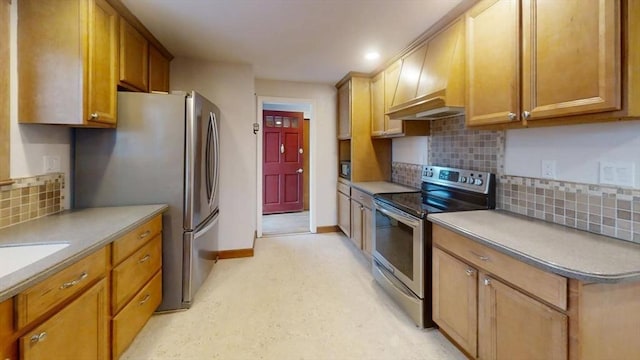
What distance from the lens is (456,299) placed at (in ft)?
5.61

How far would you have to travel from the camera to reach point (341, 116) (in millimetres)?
4207

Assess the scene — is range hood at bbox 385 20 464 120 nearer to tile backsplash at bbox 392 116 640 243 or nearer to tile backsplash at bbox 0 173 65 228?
tile backsplash at bbox 392 116 640 243

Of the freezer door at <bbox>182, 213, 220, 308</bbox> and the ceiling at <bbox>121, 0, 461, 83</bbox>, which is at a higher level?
the ceiling at <bbox>121, 0, 461, 83</bbox>

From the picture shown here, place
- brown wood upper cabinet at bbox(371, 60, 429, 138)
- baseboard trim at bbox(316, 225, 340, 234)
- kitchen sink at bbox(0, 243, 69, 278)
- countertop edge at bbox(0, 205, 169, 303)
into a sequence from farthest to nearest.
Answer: baseboard trim at bbox(316, 225, 340, 234)
brown wood upper cabinet at bbox(371, 60, 429, 138)
kitchen sink at bbox(0, 243, 69, 278)
countertop edge at bbox(0, 205, 169, 303)

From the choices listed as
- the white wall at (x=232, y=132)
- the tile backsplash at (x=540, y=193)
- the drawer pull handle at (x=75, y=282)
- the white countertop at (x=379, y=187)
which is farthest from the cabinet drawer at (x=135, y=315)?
the tile backsplash at (x=540, y=193)

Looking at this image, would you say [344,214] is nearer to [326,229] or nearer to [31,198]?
[326,229]

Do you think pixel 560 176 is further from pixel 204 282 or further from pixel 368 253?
pixel 204 282

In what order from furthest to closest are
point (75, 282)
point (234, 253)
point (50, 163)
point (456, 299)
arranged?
point (234, 253) < point (50, 163) < point (456, 299) < point (75, 282)

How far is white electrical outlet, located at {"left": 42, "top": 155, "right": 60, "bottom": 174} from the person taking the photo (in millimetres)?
1857

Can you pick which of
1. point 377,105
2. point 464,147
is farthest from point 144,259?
point 377,105

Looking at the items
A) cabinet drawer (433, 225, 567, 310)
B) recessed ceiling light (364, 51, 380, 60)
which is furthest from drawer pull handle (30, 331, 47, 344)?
recessed ceiling light (364, 51, 380, 60)

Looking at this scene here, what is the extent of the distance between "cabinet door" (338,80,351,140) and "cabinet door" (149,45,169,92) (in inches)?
85.9

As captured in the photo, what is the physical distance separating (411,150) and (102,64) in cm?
295

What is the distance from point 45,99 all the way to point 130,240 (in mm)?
977
